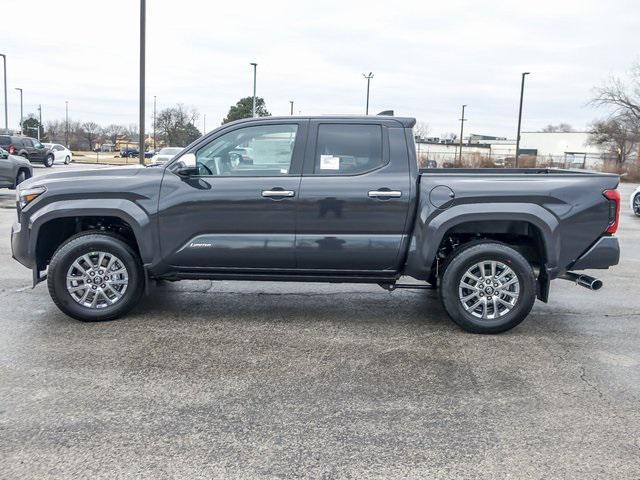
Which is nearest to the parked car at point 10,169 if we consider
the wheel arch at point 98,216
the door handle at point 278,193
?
the wheel arch at point 98,216

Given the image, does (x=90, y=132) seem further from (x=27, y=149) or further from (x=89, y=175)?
(x=89, y=175)

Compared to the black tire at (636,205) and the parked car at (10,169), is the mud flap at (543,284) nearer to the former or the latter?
the black tire at (636,205)

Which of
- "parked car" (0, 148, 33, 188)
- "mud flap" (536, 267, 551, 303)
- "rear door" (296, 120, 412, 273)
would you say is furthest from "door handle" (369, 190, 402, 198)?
"parked car" (0, 148, 33, 188)

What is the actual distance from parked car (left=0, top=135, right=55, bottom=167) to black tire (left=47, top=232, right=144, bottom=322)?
99.2ft

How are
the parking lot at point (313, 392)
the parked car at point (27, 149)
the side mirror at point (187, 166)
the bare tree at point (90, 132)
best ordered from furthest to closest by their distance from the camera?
the bare tree at point (90, 132) → the parked car at point (27, 149) → the side mirror at point (187, 166) → the parking lot at point (313, 392)

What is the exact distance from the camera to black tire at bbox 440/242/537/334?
5336 millimetres

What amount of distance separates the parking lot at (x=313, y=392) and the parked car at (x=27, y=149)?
29915mm

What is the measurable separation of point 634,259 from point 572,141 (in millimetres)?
92880

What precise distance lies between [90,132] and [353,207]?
303ft

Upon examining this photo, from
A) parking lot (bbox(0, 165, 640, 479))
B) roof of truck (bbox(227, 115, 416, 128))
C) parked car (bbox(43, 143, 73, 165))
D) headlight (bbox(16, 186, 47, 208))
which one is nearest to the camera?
parking lot (bbox(0, 165, 640, 479))

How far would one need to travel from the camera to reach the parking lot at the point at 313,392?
10.5 feet

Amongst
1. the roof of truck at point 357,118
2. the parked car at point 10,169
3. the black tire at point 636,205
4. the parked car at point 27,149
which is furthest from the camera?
the parked car at point 27,149

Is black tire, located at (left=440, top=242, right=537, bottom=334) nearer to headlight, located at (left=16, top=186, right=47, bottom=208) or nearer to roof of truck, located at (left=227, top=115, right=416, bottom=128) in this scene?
roof of truck, located at (left=227, top=115, right=416, bottom=128)

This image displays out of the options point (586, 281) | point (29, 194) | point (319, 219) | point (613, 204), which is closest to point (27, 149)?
point (29, 194)
